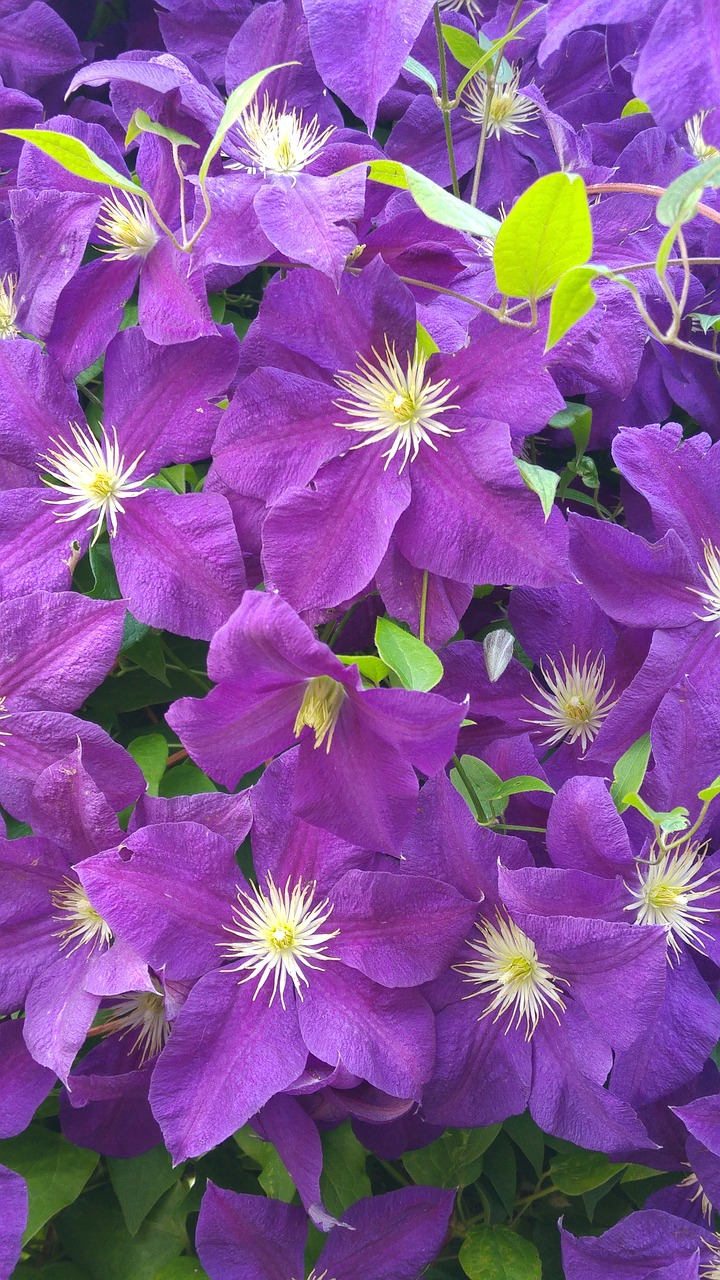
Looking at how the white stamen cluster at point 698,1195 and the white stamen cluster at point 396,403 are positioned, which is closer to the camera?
A: the white stamen cluster at point 396,403

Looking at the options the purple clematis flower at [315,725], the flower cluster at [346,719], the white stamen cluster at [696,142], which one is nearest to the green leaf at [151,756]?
the flower cluster at [346,719]

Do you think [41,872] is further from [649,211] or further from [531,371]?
[649,211]

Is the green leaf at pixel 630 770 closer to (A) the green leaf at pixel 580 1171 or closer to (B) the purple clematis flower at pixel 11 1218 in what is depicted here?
(A) the green leaf at pixel 580 1171

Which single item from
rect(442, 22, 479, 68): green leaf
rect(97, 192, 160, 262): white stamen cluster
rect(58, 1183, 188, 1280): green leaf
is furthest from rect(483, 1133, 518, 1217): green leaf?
rect(442, 22, 479, 68): green leaf

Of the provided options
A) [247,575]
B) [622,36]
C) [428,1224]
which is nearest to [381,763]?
[247,575]

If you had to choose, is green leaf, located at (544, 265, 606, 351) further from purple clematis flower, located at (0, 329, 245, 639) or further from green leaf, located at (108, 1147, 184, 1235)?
green leaf, located at (108, 1147, 184, 1235)

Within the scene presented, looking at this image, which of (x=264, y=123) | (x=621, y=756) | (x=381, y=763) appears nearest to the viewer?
(x=381, y=763)

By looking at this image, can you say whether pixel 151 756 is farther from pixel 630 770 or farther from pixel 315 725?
pixel 630 770
